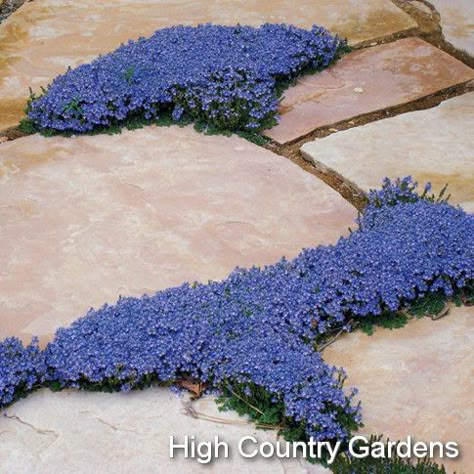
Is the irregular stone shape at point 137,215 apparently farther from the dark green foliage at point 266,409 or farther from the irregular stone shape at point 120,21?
the irregular stone shape at point 120,21

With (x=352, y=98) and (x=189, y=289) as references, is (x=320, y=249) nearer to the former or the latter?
(x=189, y=289)

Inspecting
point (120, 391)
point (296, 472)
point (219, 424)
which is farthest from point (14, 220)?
point (296, 472)

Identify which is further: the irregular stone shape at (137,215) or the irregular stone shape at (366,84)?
the irregular stone shape at (366,84)

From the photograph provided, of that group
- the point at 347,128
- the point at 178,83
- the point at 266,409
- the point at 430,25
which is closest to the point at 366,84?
the point at 347,128

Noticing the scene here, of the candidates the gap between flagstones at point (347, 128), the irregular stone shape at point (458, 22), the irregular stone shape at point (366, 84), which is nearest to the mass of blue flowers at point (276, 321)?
the gap between flagstones at point (347, 128)

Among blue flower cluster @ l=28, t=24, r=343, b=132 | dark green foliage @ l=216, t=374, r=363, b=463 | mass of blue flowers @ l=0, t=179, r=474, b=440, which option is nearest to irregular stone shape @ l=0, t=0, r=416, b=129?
blue flower cluster @ l=28, t=24, r=343, b=132

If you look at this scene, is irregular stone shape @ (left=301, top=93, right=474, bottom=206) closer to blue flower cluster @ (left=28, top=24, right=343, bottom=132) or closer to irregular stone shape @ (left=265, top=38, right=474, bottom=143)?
irregular stone shape @ (left=265, top=38, right=474, bottom=143)

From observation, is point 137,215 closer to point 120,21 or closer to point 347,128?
point 347,128
